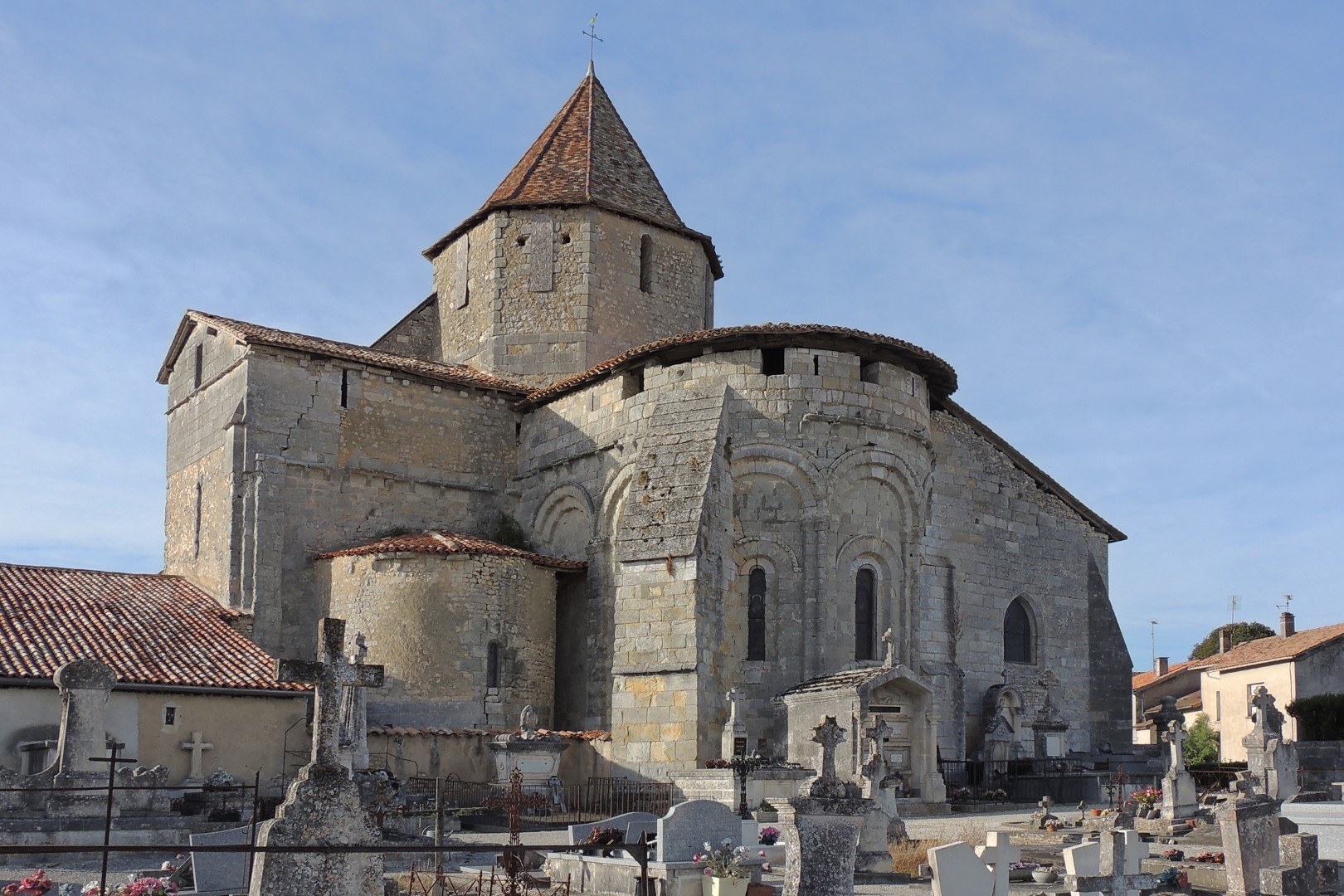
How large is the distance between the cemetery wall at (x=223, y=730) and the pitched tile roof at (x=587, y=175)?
492 inches

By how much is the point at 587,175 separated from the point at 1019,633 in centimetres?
1315

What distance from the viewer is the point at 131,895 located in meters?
9.84

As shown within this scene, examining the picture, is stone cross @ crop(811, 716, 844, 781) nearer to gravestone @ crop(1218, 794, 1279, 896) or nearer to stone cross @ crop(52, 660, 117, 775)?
gravestone @ crop(1218, 794, 1279, 896)

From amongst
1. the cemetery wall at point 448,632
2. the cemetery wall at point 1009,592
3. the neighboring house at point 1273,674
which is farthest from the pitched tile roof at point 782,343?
the neighboring house at point 1273,674

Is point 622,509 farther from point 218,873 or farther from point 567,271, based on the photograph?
point 218,873

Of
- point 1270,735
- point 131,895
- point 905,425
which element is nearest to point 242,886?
point 131,895

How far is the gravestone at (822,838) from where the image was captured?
905cm

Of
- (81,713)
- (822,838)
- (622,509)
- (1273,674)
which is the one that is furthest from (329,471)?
(1273,674)

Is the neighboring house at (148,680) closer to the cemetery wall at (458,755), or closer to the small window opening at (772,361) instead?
the cemetery wall at (458,755)

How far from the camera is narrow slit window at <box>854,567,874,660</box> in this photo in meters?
22.6

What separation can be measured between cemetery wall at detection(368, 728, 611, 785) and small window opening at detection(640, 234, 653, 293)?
11160 millimetres

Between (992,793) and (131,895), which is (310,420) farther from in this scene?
(131,895)

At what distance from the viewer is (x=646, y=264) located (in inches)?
1147

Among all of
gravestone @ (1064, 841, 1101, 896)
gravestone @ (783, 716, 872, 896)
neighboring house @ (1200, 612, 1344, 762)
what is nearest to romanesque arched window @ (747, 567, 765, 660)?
gravestone @ (1064, 841, 1101, 896)
